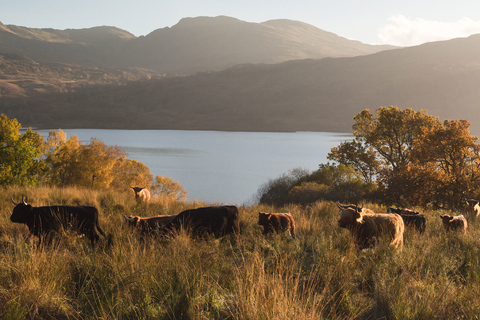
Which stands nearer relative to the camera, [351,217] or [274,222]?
[351,217]

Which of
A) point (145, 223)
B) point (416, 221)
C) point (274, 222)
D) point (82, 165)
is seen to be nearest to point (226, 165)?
point (82, 165)

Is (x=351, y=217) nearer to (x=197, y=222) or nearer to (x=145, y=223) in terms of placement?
(x=197, y=222)

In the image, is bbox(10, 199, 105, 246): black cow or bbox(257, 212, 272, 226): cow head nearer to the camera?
bbox(10, 199, 105, 246): black cow

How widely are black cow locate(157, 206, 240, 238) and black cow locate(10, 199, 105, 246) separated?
1.15 meters

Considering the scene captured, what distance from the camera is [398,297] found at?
146 inches

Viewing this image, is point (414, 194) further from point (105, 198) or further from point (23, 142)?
point (23, 142)

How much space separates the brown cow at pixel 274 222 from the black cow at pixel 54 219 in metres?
2.91

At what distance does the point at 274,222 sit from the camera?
711 cm

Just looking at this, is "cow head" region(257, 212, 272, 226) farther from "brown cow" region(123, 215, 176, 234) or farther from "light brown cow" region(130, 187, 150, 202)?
"light brown cow" region(130, 187, 150, 202)

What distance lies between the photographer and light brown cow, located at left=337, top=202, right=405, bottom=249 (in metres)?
5.75

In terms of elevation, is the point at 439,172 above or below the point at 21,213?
below

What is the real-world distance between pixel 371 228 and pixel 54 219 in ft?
16.9

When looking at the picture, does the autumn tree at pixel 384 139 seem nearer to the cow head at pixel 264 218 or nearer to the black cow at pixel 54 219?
the cow head at pixel 264 218

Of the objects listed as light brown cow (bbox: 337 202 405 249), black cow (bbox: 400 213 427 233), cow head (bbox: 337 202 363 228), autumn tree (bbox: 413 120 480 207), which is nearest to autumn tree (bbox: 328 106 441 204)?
autumn tree (bbox: 413 120 480 207)
